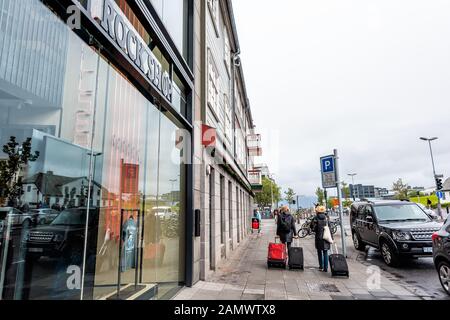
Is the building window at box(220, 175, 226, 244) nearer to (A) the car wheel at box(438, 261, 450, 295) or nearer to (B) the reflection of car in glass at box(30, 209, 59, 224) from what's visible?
(A) the car wheel at box(438, 261, 450, 295)

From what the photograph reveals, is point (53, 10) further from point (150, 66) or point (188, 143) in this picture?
point (188, 143)

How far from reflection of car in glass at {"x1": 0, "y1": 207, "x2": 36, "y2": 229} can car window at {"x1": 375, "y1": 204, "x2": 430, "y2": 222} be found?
1010cm

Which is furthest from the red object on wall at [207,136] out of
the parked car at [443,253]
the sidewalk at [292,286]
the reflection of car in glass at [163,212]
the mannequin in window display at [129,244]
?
the parked car at [443,253]

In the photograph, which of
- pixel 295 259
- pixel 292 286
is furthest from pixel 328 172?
pixel 292 286

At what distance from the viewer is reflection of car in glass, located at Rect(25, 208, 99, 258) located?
277 centimetres

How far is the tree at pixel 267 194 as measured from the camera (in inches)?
2606

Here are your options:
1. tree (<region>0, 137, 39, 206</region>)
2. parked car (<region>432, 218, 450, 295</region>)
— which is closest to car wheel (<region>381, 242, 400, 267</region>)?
parked car (<region>432, 218, 450, 295</region>)

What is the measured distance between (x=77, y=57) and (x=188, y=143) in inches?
153

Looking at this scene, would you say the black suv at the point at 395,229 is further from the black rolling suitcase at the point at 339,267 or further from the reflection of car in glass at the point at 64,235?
the reflection of car in glass at the point at 64,235

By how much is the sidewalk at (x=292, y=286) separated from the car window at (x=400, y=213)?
1977 millimetres

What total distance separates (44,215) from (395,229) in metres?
9.03

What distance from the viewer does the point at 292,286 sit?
6.57 metres

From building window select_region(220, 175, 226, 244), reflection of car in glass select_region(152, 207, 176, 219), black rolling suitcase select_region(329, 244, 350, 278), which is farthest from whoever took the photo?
building window select_region(220, 175, 226, 244)
